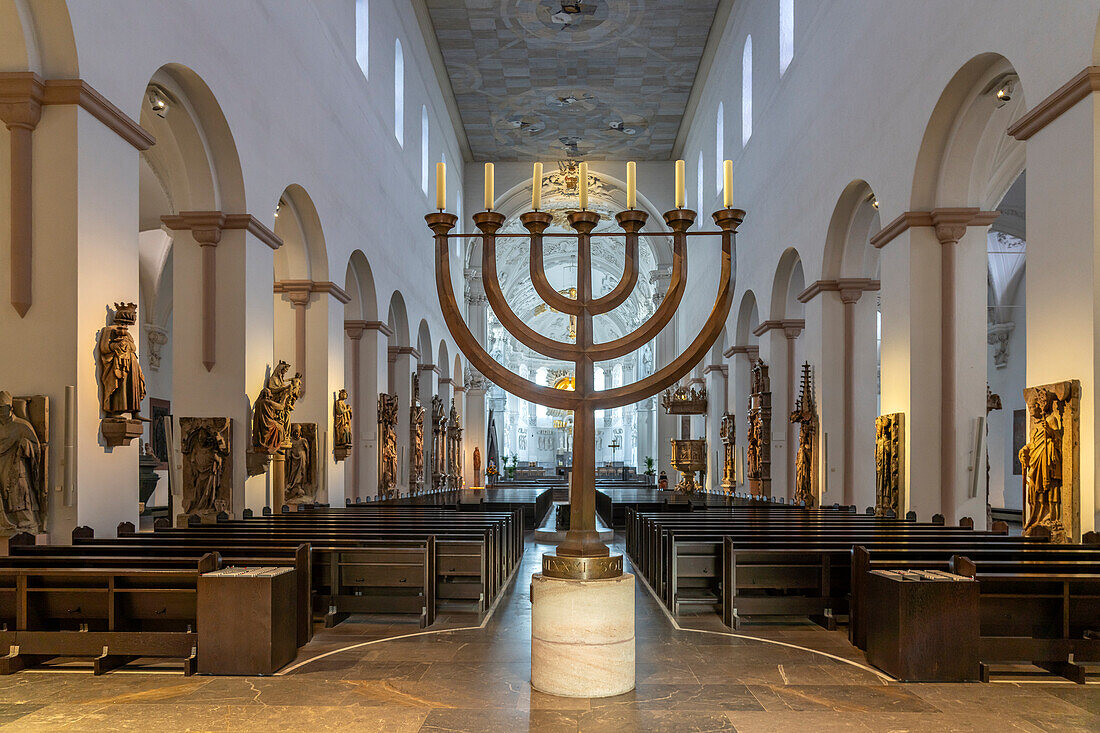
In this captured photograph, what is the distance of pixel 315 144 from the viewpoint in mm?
13570

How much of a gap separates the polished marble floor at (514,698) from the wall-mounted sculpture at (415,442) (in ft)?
48.5

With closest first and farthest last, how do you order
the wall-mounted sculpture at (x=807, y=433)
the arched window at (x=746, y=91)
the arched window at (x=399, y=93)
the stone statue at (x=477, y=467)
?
the wall-mounted sculpture at (x=807, y=433) < the arched window at (x=746, y=91) < the arched window at (x=399, y=93) < the stone statue at (x=477, y=467)

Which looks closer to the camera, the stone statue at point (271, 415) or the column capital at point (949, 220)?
the column capital at point (949, 220)

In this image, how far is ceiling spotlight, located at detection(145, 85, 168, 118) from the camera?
9.54 metres

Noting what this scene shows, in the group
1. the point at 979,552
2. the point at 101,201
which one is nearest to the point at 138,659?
the point at 101,201

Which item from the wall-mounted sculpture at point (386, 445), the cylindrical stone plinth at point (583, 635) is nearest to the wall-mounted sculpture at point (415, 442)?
the wall-mounted sculpture at point (386, 445)

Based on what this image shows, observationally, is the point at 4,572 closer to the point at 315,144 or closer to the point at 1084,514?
the point at 1084,514

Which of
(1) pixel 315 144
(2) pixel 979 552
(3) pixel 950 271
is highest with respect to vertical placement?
(1) pixel 315 144

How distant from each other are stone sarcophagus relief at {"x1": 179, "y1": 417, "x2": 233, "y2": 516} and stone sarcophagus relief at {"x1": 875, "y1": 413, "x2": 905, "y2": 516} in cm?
770

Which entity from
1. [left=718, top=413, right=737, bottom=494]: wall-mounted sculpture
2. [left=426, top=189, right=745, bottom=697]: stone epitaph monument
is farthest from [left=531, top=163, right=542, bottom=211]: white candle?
[left=718, top=413, right=737, bottom=494]: wall-mounted sculpture

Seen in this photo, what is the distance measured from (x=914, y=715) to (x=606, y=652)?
1621mm

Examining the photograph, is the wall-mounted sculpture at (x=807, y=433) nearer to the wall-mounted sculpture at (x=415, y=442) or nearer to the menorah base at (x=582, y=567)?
the menorah base at (x=582, y=567)

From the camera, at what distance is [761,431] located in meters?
17.3

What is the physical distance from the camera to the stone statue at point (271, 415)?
10.6 meters
